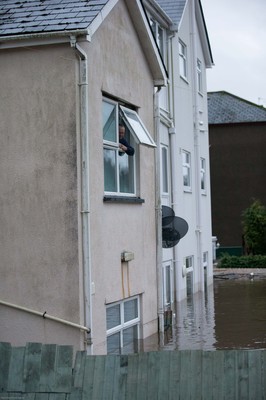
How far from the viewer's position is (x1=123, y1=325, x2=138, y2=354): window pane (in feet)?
44.9

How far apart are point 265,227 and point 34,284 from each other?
104ft

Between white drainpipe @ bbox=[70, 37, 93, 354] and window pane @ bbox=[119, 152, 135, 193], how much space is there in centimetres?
212

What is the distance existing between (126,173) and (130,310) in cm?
241

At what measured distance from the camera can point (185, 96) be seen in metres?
24.5

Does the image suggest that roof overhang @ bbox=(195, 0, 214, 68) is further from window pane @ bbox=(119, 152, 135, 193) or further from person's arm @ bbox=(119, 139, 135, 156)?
person's arm @ bbox=(119, 139, 135, 156)

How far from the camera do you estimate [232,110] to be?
50188 millimetres

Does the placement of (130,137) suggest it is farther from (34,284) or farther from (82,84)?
(34,284)

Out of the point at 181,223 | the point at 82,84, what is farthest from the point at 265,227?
the point at 82,84

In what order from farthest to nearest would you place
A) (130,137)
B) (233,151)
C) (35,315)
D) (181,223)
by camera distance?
(233,151)
(181,223)
(130,137)
(35,315)

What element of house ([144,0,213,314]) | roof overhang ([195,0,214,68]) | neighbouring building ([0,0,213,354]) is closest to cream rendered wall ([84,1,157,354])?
neighbouring building ([0,0,213,354])

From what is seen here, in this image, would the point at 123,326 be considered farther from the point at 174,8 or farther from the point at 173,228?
the point at 174,8

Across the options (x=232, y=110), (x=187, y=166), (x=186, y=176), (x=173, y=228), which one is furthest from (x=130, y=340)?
(x=232, y=110)

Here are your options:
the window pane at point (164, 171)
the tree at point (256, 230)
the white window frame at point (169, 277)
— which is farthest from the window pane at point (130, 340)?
the tree at point (256, 230)

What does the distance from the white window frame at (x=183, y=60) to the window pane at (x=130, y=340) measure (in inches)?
467
